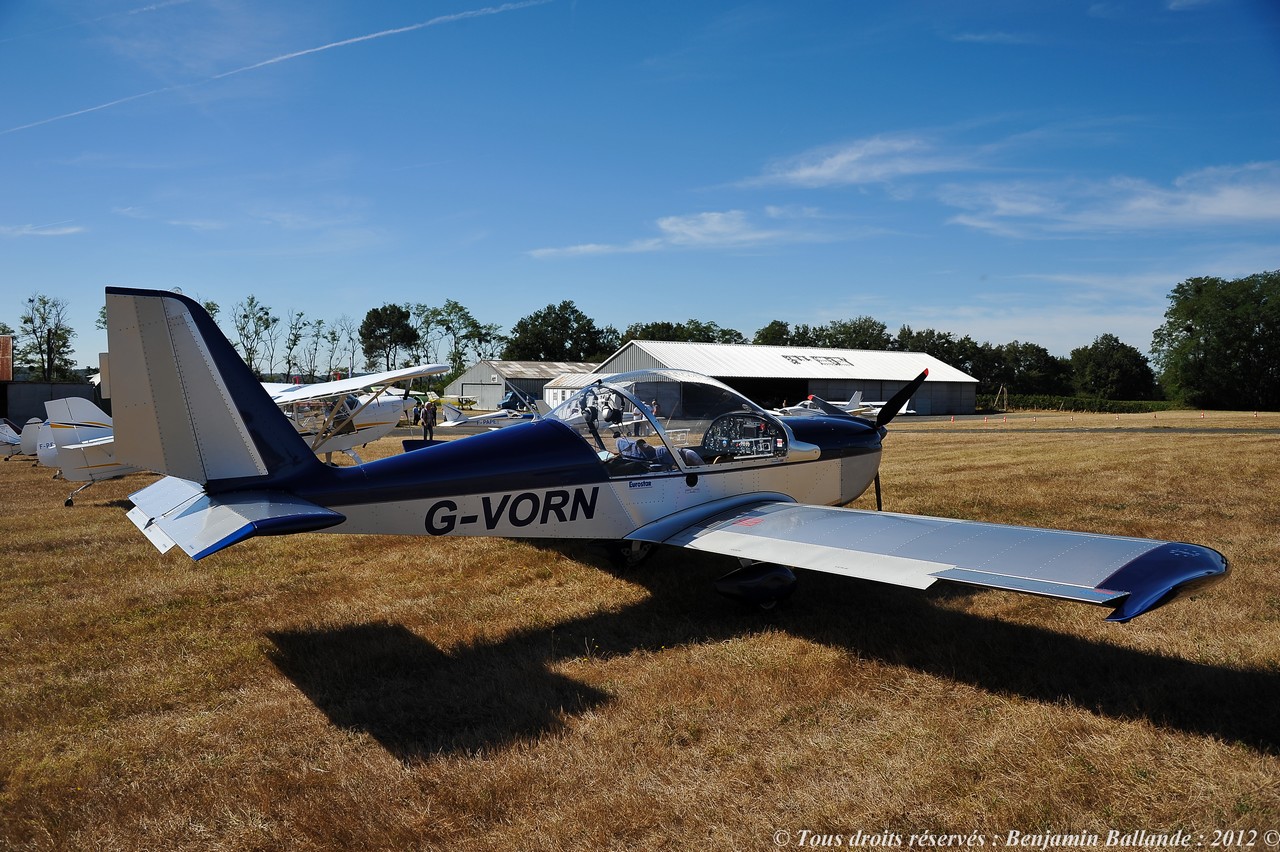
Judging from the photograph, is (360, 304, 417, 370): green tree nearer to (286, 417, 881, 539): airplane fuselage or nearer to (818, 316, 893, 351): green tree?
(818, 316, 893, 351): green tree

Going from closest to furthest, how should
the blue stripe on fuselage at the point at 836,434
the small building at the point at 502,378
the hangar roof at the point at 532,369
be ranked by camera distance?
the blue stripe on fuselage at the point at 836,434 → the small building at the point at 502,378 → the hangar roof at the point at 532,369

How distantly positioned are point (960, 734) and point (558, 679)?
2323 millimetres

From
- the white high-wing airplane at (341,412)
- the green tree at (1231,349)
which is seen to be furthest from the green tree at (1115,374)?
→ the white high-wing airplane at (341,412)

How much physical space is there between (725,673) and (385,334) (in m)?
97.7

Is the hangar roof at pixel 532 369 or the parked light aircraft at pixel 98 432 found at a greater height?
the hangar roof at pixel 532 369

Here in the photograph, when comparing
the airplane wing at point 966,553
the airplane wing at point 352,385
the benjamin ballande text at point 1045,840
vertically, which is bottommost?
the benjamin ballande text at point 1045,840

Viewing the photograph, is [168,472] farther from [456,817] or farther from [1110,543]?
[1110,543]

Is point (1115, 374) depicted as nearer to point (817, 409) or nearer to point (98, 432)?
point (817, 409)

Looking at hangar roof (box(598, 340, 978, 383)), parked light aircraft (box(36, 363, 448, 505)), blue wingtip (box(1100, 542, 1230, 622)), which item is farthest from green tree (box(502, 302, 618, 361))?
blue wingtip (box(1100, 542, 1230, 622))

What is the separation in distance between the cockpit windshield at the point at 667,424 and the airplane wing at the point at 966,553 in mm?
676

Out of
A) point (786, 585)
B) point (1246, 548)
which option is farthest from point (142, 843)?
point (1246, 548)

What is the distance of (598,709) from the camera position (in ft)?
13.8

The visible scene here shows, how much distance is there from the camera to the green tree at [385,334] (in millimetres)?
95500

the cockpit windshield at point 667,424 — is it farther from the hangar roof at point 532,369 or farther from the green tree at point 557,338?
the green tree at point 557,338
